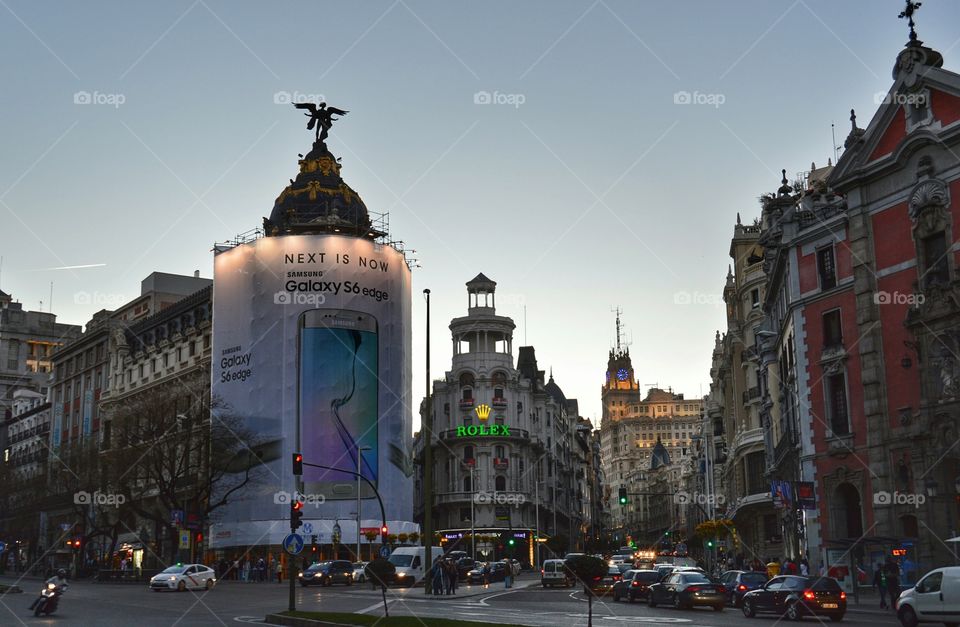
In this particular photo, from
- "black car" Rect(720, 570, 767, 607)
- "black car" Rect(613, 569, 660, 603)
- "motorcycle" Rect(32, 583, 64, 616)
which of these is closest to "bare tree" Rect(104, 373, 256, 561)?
"black car" Rect(613, 569, 660, 603)

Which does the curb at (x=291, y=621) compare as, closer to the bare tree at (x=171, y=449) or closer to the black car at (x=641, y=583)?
the black car at (x=641, y=583)

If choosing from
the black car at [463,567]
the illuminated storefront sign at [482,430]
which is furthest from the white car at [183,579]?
the illuminated storefront sign at [482,430]

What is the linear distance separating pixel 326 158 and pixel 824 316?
52.5m

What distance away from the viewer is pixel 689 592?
121 feet

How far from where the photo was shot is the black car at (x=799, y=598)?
30.3m

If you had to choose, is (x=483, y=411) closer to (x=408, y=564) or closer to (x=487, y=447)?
(x=487, y=447)

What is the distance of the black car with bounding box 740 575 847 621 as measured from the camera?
30.3 m

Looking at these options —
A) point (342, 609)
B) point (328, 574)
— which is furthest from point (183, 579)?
point (342, 609)

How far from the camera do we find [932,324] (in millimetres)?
41219

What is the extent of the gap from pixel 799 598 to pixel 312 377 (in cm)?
5311

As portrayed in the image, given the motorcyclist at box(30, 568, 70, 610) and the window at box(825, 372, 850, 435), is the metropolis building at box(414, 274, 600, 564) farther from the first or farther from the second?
the motorcyclist at box(30, 568, 70, 610)

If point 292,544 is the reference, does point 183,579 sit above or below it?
below

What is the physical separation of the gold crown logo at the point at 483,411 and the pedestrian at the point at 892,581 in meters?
75.1

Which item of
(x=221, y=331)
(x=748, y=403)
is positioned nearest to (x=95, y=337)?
(x=221, y=331)
